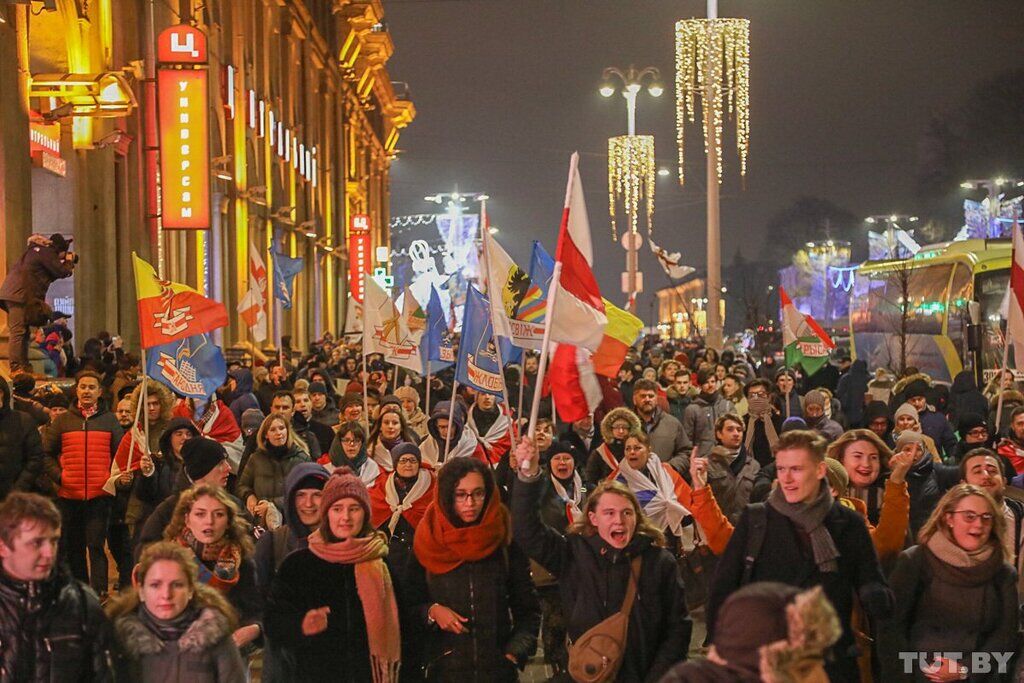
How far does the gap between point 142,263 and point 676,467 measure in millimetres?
4502

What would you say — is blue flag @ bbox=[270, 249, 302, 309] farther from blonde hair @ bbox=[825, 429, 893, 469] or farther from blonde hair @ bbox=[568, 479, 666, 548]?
blonde hair @ bbox=[568, 479, 666, 548]

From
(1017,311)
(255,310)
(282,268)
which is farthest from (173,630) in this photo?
(282,268)

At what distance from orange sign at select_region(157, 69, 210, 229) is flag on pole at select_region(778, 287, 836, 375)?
34.0ft

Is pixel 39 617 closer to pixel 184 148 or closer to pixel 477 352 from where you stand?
pixel 477 352

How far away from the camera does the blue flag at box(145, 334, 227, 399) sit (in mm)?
12562

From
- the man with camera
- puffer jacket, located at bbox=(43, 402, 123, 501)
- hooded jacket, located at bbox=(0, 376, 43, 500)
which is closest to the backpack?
hooded jacket, located at bbox=(0, 376, 43, 500)

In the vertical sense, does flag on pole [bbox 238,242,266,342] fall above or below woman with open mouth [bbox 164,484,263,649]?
above

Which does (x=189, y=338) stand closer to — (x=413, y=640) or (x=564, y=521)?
(x=564, y=521)

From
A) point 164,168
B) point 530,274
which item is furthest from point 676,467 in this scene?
point 164,168

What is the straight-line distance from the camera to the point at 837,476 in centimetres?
737

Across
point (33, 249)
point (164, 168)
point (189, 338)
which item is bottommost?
point (189, 338)

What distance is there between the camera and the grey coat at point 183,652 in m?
5.46

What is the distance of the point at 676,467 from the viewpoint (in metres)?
11.7

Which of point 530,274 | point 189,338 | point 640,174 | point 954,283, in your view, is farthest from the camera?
point 640,174
